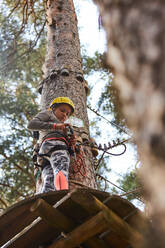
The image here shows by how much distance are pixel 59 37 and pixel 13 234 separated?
3540mm

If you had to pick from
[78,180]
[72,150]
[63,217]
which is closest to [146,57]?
[63,217]

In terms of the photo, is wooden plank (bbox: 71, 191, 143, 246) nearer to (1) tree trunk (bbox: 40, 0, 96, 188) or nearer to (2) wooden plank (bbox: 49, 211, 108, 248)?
(2) wooden plank (bbox: 49, 211, 108, 248)

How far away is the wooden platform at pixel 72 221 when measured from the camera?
152cm

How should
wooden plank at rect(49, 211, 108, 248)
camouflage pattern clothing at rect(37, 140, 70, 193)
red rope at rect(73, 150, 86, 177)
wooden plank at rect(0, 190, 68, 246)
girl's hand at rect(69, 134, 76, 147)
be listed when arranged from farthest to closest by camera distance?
girl's hand at rect(69, 134, 76, 147) → red rope at rect(73, 150, 86, 177) → camouflage pattern clothing at rect(37, 140, 70, 193) → wooden plank at rect(0, 190, 68, 246) → wooden plank at rect(49, 211, 108, 248)

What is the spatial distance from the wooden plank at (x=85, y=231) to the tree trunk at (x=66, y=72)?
999 millimetres

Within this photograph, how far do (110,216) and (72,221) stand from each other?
1.00 feet

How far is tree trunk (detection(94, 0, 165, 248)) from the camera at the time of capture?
455mm

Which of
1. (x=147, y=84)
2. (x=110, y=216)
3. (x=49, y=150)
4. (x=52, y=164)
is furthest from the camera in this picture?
(x=49, y=150)

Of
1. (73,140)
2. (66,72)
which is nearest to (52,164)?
(73,140)

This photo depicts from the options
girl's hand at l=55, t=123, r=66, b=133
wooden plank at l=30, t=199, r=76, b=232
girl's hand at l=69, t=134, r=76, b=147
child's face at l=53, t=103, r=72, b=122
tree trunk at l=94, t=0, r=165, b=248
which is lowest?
tree trunk at l=94, t=0, r=165, b=248

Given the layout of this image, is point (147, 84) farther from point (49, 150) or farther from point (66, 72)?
point (66, 72)

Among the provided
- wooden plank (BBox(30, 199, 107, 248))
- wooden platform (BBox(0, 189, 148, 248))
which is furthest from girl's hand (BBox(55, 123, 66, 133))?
wooden plank (BBox(30, 199, 107, 248))

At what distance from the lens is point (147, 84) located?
0.49 m

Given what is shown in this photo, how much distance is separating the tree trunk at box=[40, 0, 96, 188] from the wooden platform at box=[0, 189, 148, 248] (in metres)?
0.82
